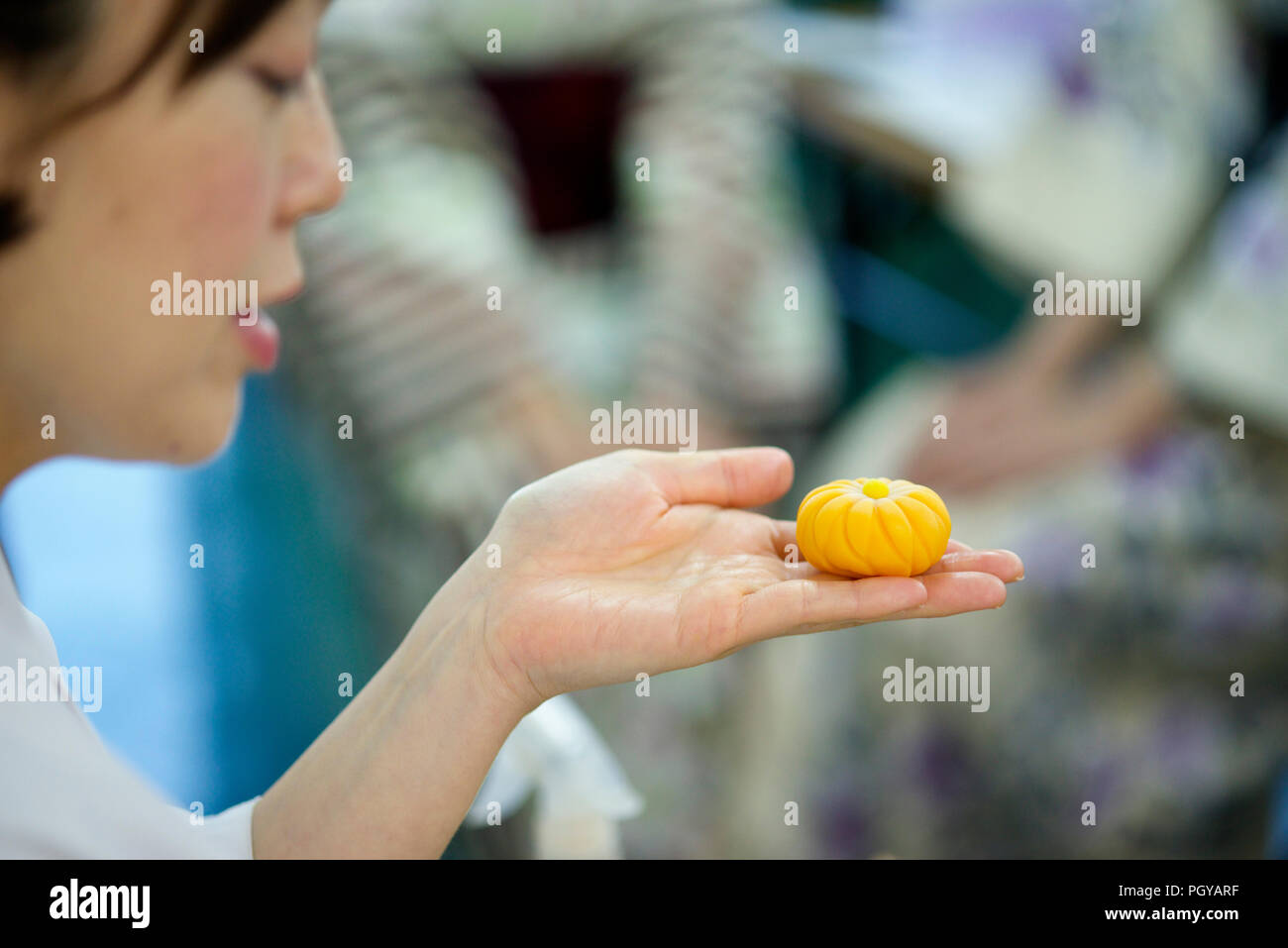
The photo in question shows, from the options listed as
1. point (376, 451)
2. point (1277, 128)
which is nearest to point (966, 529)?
point (1277, 128)

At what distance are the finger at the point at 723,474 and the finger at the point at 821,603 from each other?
149 millimetres

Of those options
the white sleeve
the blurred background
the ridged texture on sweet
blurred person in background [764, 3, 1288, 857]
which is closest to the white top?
the white sleeve

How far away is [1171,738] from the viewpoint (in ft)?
5.98

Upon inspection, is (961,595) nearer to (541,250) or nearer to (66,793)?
(66,793)

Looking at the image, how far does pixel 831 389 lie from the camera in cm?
208

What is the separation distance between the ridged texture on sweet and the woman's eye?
1.87 feet

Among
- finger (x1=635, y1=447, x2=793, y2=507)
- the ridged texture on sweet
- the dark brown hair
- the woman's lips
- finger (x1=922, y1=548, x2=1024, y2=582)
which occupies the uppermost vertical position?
the dark brown hair

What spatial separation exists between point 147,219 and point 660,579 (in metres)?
0.50

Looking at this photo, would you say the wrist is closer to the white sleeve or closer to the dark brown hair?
the white sleeve

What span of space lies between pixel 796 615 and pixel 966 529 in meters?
1.32

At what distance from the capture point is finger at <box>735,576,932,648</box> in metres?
0.69

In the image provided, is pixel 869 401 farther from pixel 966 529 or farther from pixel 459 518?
pixel 459 518

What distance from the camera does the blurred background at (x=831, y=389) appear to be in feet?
5.96

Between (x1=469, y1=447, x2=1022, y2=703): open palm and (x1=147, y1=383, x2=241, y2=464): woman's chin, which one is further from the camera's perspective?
(x1=147, y1=383, x2=241, y2=464): woman's chin
